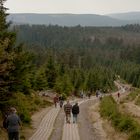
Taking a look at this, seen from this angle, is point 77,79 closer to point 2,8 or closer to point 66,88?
point 66,88

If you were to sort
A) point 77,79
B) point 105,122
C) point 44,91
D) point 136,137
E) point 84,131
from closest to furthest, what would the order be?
1. point 136,137
2. point 84,131
3. point 105,122
4. point 44,91
5. point 77,79

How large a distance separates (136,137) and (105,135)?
366 centimetres

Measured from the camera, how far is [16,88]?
23.7m

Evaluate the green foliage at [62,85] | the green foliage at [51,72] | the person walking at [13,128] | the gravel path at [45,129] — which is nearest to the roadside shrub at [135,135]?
the gravel path at [45,129]

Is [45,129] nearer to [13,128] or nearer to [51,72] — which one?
[13,128]

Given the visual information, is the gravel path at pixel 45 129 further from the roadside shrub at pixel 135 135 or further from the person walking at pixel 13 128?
the person walking at pixel 13 128

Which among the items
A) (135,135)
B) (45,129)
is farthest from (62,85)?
(135,135)

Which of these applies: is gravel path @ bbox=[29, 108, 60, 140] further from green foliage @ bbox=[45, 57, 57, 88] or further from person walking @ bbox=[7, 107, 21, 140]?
green foliage @ bbox=[45, 57, 57, 88]

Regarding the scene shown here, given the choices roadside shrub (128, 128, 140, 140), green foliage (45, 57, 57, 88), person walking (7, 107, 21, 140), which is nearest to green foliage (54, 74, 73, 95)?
green foliage (45, 57, 57, 88)

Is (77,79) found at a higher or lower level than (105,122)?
lower

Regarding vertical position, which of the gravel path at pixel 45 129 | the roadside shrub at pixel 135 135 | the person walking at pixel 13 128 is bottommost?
the gravel path at pixel 45 129

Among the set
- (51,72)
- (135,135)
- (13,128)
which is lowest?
(51,72)

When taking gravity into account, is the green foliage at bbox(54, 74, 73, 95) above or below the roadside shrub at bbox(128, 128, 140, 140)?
below

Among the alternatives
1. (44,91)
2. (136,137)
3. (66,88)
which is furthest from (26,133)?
(66,88)
